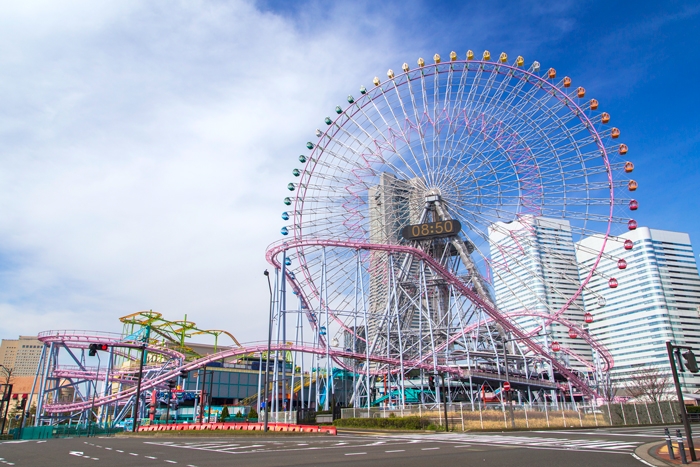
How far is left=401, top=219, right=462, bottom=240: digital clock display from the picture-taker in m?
49.4

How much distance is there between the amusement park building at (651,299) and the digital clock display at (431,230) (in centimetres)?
10825

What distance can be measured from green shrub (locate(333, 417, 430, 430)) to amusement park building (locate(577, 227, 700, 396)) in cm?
12535

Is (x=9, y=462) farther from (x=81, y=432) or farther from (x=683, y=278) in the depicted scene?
(x=683, y=278)

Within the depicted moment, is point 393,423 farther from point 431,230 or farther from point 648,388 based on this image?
point 648,388

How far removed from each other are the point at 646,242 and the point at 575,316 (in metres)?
35.3

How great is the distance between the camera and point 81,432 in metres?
40.4

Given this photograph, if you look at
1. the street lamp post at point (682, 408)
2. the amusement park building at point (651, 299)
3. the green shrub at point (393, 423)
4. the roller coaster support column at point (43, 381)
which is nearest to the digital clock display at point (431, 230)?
the green shrub at point (393, 423)

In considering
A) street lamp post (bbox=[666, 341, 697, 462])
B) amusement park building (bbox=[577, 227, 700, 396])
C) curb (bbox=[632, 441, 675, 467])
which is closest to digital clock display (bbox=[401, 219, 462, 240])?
curb (bbox=[632, 441, 675, 467])

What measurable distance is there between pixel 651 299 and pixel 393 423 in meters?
145

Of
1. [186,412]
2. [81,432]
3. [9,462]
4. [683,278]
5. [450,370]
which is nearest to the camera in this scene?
[9,462]

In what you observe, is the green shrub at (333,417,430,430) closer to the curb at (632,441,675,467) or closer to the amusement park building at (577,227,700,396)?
the curb at (632,441,675,467)

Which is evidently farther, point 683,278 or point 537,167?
point 683,278

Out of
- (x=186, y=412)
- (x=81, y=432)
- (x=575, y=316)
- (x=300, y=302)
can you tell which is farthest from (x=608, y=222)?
(x=575, y=316)

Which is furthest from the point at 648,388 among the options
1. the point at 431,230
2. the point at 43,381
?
the point at 43,381
